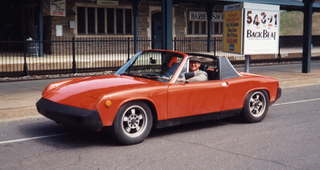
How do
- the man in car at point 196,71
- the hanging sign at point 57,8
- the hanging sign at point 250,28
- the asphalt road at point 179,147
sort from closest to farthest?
the asphalt road at point 179,147, the man in car at point 196,71, the hanging sign at point 250,28, the hanging sign at point 57,8

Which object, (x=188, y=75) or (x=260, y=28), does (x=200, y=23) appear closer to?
(x=260, y=28)

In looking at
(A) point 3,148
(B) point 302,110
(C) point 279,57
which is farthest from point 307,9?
(A) point 3,148

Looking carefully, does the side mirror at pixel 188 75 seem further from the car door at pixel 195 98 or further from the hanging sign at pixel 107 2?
the hanging sign at pixel 107 2

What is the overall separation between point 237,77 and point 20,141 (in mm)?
3786

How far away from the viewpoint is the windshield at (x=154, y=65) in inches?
272

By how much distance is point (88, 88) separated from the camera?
6230 mm

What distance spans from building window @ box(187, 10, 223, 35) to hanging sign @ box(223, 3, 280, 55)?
1458 centimetres

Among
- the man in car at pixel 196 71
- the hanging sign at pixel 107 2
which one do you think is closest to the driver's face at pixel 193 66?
the man in car at pixel 196 71

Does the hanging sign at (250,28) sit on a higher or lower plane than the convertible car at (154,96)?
higher

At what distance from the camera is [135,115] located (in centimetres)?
620

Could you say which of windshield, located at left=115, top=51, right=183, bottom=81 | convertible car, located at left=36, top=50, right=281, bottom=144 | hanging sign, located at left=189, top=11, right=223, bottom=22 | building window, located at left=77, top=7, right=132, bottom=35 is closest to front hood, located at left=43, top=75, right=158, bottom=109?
convertible car, located at left=36, top=50, right=281, bottom=144

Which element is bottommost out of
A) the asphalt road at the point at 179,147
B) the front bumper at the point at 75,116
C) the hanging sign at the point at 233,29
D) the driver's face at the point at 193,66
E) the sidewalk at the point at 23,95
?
the asphalt road at the point at 179,147

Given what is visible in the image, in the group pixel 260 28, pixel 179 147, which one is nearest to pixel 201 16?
pixel 260 28

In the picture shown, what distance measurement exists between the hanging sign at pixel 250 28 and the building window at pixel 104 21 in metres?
11.9
